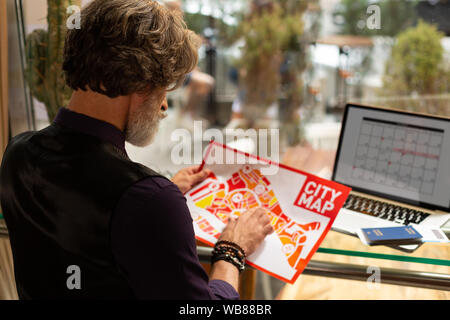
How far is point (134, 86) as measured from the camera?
793 mm

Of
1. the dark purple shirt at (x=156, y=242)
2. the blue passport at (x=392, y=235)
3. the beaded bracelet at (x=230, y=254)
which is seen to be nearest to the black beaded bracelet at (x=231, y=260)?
the beaded bracelet at (x=230, y=254)

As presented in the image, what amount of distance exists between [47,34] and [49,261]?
2.67 ft

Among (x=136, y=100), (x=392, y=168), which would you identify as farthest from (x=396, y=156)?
(x=136, y=100)

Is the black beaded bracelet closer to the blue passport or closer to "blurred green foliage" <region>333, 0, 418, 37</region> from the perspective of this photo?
the blue passport

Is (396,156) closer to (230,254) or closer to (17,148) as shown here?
(230,254)

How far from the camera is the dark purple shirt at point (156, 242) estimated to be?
0.70 metres

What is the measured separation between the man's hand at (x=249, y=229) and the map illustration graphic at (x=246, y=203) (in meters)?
0.04

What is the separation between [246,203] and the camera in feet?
3.63

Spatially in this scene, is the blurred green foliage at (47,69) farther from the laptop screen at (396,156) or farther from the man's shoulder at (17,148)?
the laptop screen at (396,156)

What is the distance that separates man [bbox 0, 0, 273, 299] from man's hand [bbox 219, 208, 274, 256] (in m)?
0.10

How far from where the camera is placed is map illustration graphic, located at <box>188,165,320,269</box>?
101 centimetres

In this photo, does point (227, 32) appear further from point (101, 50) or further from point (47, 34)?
point (101, 50)

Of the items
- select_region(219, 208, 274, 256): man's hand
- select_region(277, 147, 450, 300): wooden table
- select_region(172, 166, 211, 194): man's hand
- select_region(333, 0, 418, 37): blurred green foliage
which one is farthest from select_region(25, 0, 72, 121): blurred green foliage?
select_region(333, 0, 418, 37): blurred green foliage
